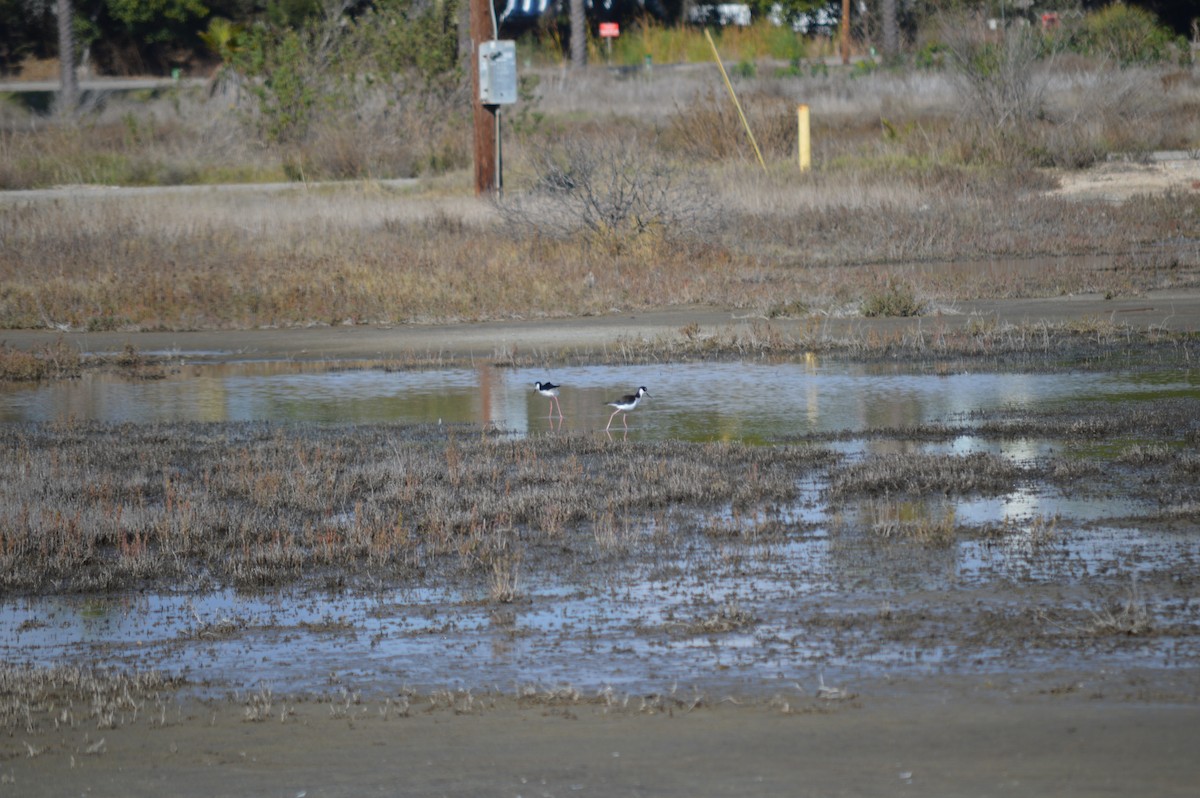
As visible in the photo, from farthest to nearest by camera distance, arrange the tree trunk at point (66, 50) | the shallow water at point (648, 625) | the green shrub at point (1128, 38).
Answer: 1. the tree trunk at point (66, 50)
2. the green shrub at point (1128, 38)
3. the shallow water at point (648, 625)

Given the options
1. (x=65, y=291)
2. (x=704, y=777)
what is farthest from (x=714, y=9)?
(x=704, y=777)

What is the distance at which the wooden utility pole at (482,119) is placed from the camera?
26781 mm

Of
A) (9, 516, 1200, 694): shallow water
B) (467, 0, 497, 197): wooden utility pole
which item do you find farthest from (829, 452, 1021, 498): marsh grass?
(467, 0, 497, 197): wooden utility pole

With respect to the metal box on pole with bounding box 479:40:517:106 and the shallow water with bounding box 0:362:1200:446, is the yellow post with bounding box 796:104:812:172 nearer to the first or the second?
the metal box on pole with bounding box 479:40:517:106

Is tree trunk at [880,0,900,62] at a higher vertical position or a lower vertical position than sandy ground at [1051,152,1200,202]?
higher

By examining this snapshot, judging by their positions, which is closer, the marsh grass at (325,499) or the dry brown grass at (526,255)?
the marsh grass at (325,499)

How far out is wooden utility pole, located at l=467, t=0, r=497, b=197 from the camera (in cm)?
2678

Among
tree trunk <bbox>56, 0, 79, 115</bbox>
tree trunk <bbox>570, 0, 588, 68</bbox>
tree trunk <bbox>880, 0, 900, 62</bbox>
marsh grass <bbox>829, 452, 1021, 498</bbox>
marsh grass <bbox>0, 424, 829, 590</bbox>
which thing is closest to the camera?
marsh grass <bbox>0, 424, 829, 590</bbox>

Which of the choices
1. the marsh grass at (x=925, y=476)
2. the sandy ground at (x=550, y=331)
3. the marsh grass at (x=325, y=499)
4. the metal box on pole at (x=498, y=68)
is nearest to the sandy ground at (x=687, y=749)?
the marsh grass at (x=325, y=499)

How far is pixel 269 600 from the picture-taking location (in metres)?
8.02

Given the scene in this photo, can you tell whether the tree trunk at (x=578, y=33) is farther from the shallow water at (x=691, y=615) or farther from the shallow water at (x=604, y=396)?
the shallow water at (x=691, y=615)

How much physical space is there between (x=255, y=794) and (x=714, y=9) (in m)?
65.1

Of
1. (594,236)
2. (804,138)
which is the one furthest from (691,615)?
(804,138)

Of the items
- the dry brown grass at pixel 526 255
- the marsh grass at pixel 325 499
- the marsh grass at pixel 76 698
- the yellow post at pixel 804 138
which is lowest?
the marsh grass at pixel 325 499
